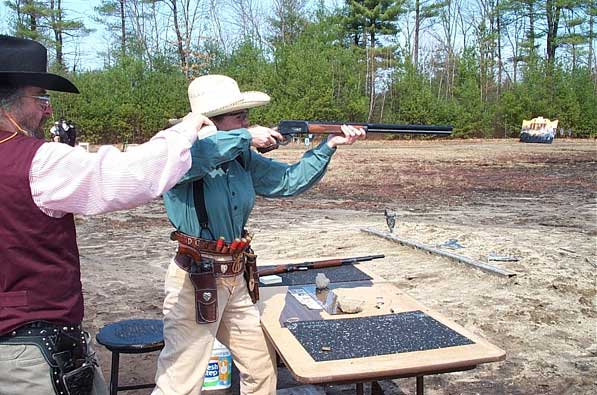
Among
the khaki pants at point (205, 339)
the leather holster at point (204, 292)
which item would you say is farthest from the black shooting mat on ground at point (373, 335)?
the leather holster at point (204, 292)

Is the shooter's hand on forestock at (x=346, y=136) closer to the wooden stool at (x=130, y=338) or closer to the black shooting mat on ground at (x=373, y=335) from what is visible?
the black shooting mat on ground at (x=373, y=335)

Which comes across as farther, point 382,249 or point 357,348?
point 382,249

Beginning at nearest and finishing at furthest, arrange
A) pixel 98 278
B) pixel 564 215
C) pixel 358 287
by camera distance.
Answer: pixel 358 287
pixel 98 278
pixel 564 215

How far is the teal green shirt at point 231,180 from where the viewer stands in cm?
293

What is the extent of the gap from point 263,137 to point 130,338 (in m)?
1.38

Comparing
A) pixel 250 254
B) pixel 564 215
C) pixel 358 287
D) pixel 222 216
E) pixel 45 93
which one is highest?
pixel 45 93

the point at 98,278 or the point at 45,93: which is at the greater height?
the point at 45,93

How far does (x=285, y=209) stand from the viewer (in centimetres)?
1330

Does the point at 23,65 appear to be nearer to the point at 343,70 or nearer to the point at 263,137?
the point at 263,137

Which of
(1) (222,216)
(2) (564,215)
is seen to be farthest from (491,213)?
(1) (222,216)

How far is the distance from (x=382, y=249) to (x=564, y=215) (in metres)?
5.22

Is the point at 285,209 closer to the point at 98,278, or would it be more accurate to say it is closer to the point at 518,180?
the point at 98,278

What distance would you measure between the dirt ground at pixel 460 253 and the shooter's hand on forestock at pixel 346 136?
1.81 m

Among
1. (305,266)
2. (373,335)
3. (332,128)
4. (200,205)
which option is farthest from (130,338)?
(332,128)
